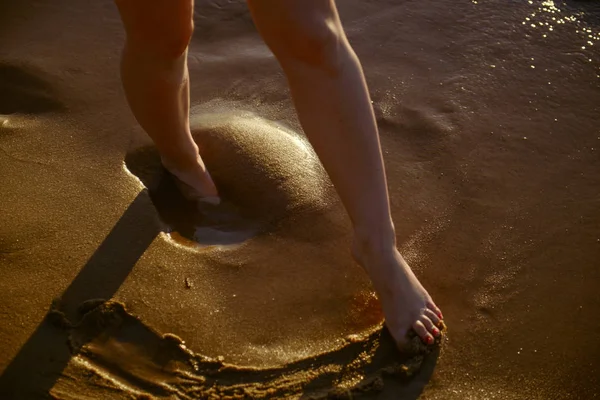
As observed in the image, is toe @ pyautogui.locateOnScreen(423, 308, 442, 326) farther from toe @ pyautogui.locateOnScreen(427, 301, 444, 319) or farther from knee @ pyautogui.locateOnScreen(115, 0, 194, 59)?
knee @ pyautogui.locateOnScreen(115, 0, 194, 59)

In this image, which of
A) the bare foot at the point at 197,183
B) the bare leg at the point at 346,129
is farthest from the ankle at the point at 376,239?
the bare foot at the point at 197,183

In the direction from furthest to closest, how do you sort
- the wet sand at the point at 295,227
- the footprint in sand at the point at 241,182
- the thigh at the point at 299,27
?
1. the footprint in sand at the point at 241,182
2. the wet sand at the point at 295,227
3. the thigh at the point at 299,27

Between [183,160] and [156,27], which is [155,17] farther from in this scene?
[183,160]

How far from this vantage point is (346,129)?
146 cm

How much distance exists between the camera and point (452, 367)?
1495 millimetres

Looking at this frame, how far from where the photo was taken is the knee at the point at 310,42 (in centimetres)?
138

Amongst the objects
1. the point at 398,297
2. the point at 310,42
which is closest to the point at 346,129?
the point at 310,42

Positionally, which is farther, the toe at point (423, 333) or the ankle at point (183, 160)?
the ankle at point (183, 160)

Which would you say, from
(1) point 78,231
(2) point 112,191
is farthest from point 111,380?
(2) point 112,191

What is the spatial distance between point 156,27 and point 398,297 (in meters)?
0.90

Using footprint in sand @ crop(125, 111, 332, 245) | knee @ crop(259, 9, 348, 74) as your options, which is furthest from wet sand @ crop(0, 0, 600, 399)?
knee @ crop(259, 9, 348, 74)

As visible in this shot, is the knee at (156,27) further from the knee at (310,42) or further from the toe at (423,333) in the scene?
the toe at (423,333)

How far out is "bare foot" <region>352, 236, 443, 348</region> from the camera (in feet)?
4.97

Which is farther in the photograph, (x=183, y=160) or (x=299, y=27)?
(x=183, y=160)
